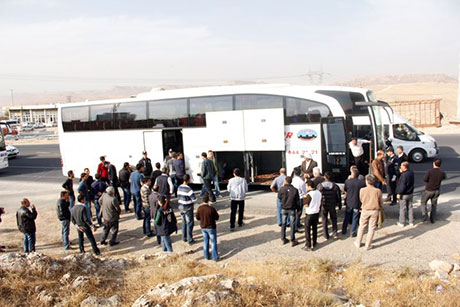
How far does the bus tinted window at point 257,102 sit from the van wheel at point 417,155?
9379mm

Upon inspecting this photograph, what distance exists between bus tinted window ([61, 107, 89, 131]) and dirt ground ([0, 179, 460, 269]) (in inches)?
202

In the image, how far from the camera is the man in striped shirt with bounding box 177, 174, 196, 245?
914cm

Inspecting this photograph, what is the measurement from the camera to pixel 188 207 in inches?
364

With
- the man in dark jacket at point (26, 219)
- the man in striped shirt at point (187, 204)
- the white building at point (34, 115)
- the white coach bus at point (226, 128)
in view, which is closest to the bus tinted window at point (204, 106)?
the white coach bus at point (226, 128)

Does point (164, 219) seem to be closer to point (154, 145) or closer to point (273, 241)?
point (273, 241)

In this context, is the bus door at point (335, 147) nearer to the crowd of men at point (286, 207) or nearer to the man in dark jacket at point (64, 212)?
the crowd of men at point (286, 207)

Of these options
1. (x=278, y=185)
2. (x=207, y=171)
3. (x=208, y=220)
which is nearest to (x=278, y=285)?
(x=208, y=220)

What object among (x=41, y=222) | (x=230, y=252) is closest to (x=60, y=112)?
(x=41, y=222)

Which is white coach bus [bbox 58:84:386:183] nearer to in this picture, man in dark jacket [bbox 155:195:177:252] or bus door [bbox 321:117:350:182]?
bus door [bbox 321:117:350:182]

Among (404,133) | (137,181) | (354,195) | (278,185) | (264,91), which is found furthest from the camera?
(404,133)

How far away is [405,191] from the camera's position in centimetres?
951

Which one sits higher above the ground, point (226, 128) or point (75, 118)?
point (75, 118)

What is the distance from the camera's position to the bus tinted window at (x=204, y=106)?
44.4ft

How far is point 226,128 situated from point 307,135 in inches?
113
